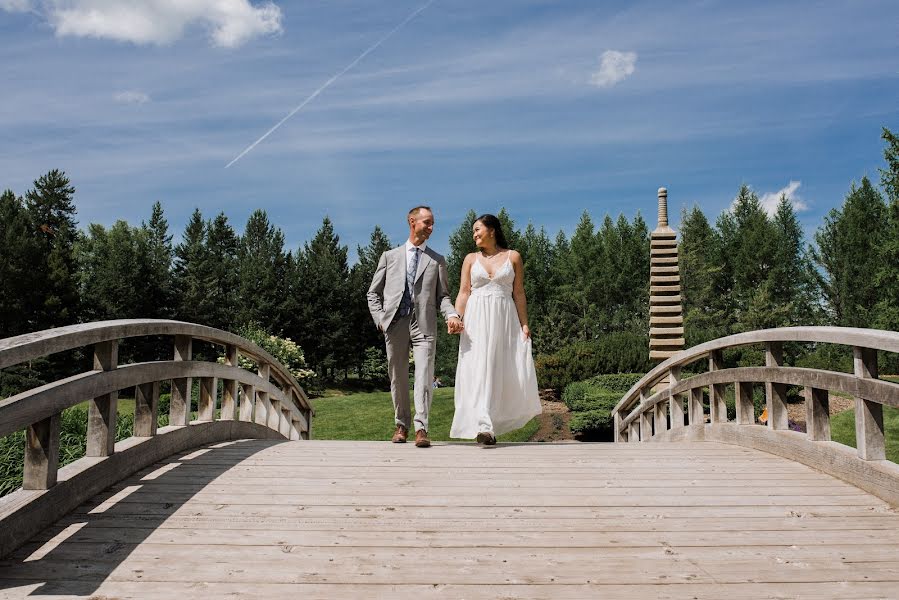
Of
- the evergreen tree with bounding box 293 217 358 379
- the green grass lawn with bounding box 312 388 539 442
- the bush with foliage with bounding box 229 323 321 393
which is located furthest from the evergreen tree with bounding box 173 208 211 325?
the green grass lawn with bounding box 312 388 539 442

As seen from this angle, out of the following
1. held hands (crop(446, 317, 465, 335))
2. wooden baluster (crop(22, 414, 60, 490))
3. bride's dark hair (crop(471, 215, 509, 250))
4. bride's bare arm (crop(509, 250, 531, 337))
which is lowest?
wooden baluster (crop(22, 414, 60, 490))

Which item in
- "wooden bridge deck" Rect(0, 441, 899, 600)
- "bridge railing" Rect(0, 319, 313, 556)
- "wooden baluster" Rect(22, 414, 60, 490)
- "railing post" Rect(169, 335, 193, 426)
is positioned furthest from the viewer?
"railing post" Rect(169, 335, 193, 426)

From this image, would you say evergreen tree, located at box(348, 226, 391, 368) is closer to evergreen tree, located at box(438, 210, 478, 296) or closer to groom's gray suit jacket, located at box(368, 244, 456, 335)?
evergreen tree, located at box(438, 210, 478, 296)

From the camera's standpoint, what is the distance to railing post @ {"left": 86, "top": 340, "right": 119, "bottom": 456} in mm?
4555

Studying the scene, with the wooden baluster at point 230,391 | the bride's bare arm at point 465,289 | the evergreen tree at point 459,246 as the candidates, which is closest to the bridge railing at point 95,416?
the wooden baluster at point 230,391

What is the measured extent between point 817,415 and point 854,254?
44.3m

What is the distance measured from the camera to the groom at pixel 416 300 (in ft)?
21.4

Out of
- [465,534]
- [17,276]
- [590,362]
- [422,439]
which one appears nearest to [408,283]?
[422,439]

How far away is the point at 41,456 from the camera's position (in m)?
3.88

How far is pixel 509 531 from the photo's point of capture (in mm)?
3877

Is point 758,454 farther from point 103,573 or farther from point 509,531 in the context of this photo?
point 103,573

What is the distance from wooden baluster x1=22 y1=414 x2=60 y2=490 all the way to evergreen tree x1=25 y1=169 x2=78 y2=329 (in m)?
39.1

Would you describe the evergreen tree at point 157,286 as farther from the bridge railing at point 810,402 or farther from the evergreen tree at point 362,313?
the bridge railing at point 810,402

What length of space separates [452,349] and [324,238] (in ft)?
63.7
